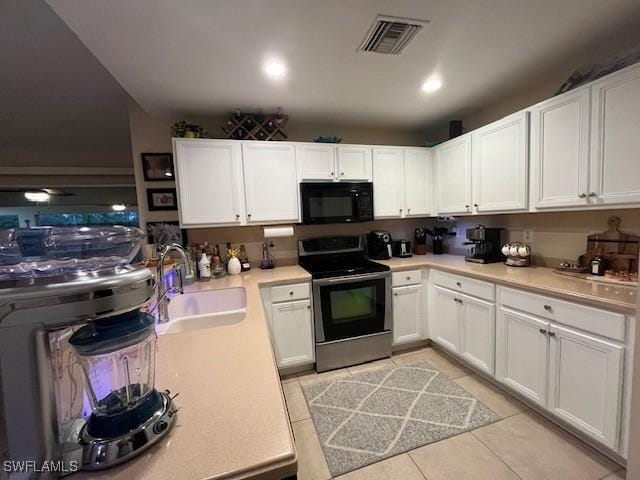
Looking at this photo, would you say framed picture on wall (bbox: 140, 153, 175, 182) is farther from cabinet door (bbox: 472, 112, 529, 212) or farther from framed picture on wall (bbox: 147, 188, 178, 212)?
cabinet door (bbox: 472, 112, 529, 212)

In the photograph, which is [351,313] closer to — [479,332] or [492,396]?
[479,332]

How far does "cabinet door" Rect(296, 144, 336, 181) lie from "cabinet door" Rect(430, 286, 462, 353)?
5.14ft

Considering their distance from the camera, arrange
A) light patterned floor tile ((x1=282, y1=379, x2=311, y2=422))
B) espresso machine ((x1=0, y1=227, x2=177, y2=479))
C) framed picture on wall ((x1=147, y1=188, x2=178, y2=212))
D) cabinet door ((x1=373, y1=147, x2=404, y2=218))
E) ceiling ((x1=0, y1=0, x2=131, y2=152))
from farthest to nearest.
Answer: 1. cabinet door ((x1=373, y1=147, x2=404, y2=218))
2. framed picture on wall ((x1=147, y1=188, x2=178, y2=212))
3. light patterned floor tile ((x1=282, y1=379, x2=311, y2=422))
4. ceiling ((x1=0, y1=0, x2=131, y2=152))
5. espresso machine ((x1=0, y1=227, x2=177, y2=479))

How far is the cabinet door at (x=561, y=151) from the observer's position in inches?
66.2

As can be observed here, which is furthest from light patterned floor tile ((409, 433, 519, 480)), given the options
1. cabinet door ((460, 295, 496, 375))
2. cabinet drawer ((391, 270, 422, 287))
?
cabinet drawer ((391, 270, 422, 287))

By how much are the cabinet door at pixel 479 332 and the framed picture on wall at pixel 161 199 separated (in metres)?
2.84

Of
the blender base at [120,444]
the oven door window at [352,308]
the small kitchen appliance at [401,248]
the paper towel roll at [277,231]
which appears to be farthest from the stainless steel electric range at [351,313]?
the blender base at [120,444]

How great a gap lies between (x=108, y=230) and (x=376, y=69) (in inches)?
75.0

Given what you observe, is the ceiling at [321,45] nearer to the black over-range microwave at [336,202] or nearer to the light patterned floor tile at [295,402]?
the black over-range microwave at [336,202]

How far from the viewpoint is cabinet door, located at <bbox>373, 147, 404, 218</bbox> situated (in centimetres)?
282

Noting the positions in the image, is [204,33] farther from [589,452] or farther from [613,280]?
[589,452]

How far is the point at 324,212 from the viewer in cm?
263

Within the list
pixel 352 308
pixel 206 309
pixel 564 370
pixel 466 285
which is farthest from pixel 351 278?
pixel 564 370

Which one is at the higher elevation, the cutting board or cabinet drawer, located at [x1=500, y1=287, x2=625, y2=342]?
the cutting board
